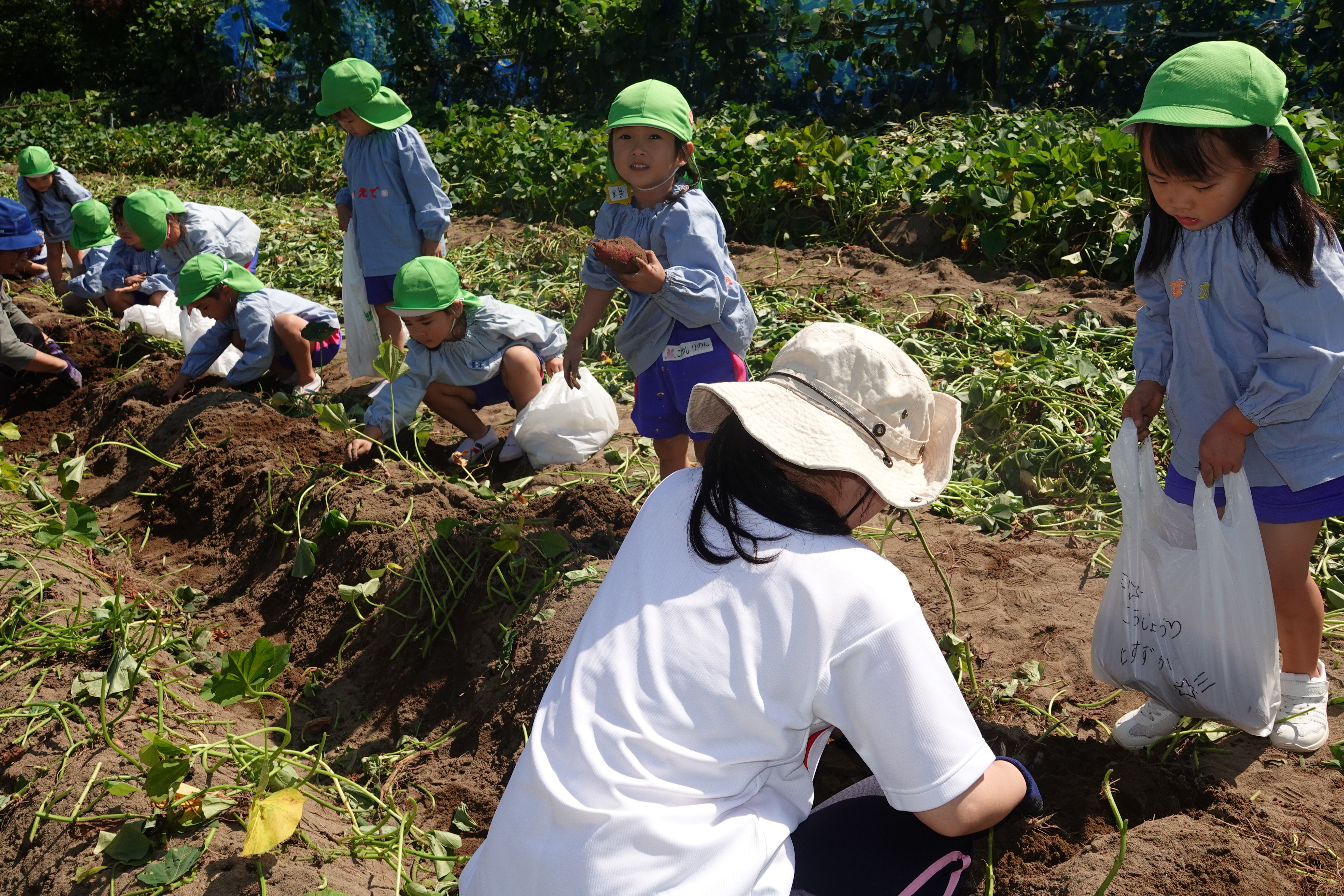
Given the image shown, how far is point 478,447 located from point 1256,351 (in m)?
2.74

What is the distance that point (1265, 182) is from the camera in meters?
1.79

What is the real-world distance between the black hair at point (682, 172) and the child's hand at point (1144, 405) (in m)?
1.26

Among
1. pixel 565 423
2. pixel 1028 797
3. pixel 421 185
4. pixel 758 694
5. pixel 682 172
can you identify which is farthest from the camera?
pixel 421 185

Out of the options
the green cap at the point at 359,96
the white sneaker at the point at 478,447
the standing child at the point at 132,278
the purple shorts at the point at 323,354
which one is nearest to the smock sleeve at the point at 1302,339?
the white sneaker at the point at 478,447

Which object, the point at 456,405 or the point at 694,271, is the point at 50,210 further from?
the point at 694,271

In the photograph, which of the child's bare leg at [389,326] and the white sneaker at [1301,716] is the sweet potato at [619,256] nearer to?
the white sneaker at [1301,716]

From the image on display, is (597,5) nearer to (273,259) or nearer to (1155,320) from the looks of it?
(273,259)

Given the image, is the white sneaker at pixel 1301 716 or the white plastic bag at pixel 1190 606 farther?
the white sneaker at pixel 1301 716

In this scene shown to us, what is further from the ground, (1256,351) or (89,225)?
(1256,351)

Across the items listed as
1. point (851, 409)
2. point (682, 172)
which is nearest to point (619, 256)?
point (682, 172)

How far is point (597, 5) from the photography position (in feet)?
38.5

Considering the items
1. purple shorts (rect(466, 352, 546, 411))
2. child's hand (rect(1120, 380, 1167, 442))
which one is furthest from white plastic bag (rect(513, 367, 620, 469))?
child's hand (rect(1120, 380, 1167, 442))

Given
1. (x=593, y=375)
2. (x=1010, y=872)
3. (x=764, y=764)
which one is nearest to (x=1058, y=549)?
(x=1010, y=872)

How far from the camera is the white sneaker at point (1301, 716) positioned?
2004mm
